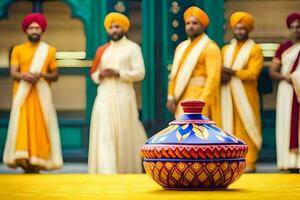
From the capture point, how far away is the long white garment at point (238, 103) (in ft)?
28.7

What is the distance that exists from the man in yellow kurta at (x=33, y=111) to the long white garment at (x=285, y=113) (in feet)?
6.66

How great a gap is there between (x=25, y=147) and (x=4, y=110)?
1.48 m

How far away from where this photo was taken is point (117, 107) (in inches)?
344

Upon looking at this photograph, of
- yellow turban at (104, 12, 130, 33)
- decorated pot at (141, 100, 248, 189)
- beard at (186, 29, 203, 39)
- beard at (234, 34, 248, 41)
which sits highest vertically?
yellow turban at (104, 12, 130, 33)

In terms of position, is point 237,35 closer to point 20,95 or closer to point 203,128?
point 20,95

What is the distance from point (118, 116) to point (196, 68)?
904mm

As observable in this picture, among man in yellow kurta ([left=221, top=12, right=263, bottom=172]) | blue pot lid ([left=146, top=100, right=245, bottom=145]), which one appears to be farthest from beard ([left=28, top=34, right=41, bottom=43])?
blue pot lid ([left=146, top=100, right=245, bottom=145])

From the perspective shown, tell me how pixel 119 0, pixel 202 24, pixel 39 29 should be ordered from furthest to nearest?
pixel 119 0, pixel 39 29, pixel 202 24

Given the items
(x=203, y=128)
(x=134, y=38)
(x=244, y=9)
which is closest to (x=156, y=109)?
(x=134, y=38)

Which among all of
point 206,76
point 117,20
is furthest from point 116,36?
point 206,76

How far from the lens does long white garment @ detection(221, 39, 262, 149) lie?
28.7 feet

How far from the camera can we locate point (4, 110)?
10.1 meters

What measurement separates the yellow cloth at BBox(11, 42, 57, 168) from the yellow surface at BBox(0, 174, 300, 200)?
521 cm

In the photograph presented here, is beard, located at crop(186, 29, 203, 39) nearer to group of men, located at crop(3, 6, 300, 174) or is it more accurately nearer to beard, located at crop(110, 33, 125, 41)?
group of men, located at crop(3, 6, 300, 174)
